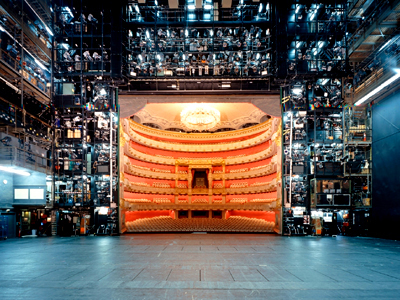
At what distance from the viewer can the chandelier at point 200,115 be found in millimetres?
28938

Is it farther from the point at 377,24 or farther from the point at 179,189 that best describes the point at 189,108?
the point at 377,24

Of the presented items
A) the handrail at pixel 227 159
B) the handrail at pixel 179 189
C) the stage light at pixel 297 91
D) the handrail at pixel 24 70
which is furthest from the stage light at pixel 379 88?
the handrail at pixel 24 70

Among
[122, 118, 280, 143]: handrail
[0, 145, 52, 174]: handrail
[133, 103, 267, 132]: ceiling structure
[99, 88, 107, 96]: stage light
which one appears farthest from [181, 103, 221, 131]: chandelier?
[0, 145, 52, 174]: handrail

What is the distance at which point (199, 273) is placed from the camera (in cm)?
970

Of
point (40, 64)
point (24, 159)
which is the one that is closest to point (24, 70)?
point (40, 64)

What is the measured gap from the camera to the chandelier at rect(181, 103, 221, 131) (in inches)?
1139

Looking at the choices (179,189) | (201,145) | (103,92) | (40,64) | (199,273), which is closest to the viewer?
(199,273)

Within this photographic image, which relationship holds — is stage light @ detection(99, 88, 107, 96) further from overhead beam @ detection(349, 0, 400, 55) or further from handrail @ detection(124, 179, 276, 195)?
overhead beam @ detection(349, 0, 400, 55)

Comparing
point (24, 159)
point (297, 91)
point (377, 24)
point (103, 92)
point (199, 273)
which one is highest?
point (377, 24)

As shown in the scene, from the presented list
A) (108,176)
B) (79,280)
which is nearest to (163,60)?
(108,176)

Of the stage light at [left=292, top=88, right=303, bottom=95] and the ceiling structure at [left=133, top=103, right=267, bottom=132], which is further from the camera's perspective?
the ceiling structure at [left=133, top=103, right=267, bottom=132]

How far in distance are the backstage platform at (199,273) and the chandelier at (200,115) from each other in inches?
647

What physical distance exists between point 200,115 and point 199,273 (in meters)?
20.7

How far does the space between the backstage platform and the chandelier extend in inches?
647
